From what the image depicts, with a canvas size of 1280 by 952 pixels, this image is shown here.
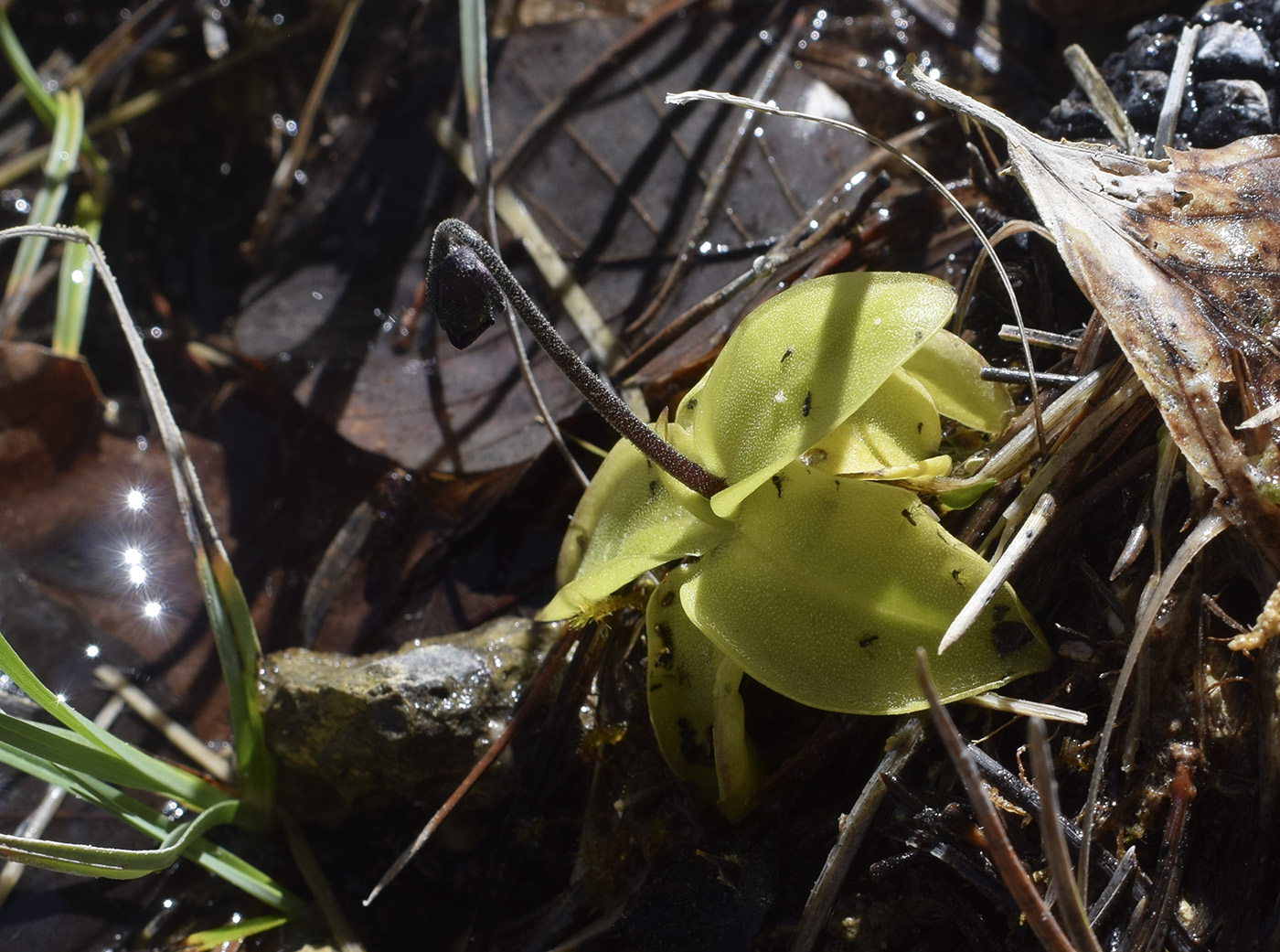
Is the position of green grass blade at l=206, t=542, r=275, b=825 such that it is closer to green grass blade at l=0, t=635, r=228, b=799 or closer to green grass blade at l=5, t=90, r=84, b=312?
green grass blade at l=0, t=635, r=228, b=799

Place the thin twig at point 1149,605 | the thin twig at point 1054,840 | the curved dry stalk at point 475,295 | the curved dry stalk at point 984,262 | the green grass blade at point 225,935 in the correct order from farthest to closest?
the green grass blade at point 225,935 < the curved dry stalk at point 984,262 < the curved dry stalk at point 475,295 < the thin twig at point 1149,605 < the thin twig at point 1054,840

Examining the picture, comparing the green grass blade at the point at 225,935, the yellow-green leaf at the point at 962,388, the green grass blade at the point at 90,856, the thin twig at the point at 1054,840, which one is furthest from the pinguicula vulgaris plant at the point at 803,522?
the green grass blade at the point at 225,935

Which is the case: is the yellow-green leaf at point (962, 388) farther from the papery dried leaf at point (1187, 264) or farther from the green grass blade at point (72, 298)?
the green grass blade at point (72, 298)

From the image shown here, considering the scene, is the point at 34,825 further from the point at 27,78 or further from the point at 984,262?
the point at 984,262

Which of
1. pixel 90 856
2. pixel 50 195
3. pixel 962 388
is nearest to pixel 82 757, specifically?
pixel 90 856

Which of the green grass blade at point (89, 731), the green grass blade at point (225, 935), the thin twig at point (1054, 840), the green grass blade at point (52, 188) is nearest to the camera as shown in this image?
the thin twig at point (1054, 840)

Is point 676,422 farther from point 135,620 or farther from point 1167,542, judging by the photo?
point 135,620

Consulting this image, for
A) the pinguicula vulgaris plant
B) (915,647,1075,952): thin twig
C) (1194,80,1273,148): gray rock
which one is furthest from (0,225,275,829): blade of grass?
(1194,80,1273,148): gray rock
